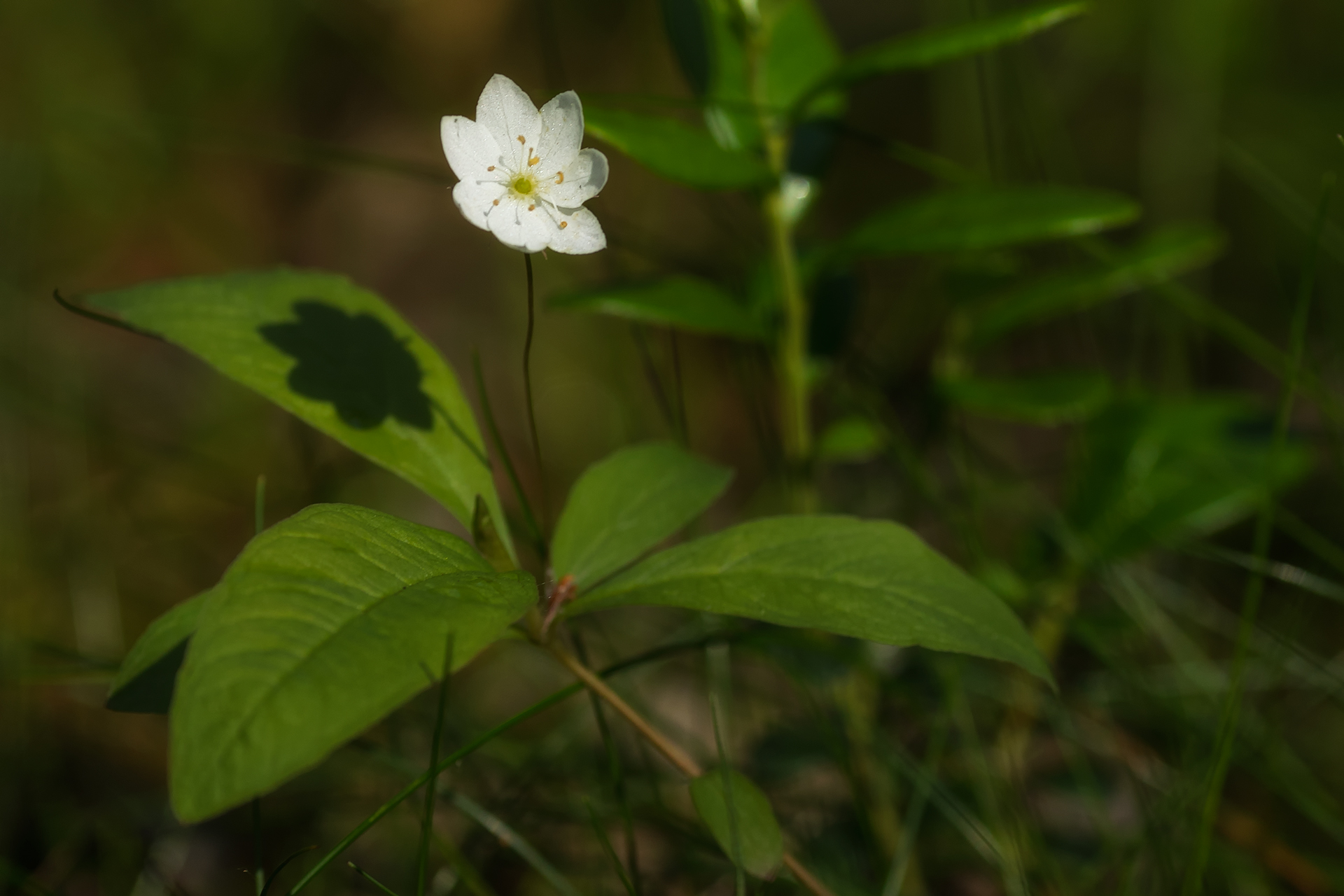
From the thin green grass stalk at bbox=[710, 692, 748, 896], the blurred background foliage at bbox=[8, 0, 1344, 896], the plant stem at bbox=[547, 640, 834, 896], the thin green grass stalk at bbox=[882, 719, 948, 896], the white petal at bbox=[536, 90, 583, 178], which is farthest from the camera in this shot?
the blurred background foliage at bbox=[8, 0, 1344, 896]

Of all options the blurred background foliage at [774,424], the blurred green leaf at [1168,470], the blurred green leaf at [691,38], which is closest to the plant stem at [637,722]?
the blurred background foliage at [774,424]

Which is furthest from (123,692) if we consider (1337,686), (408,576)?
(1337,686)

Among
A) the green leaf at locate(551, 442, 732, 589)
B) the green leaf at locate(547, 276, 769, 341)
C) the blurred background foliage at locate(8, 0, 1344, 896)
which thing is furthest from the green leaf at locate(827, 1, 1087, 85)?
the green leaf at locate(551, 442, 732, 589)

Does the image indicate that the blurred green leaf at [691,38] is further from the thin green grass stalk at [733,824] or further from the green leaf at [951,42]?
the thin green grass stalk at [733,824]

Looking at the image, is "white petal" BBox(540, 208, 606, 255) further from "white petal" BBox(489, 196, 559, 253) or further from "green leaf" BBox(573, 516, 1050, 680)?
"green leaf" BBox(573, 516, 1050, 680)

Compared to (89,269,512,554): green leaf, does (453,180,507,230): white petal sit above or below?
above

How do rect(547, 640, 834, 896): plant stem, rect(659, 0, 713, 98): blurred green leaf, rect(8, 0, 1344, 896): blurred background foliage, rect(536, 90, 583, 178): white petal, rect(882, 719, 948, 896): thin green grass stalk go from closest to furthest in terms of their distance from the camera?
rect(547, 640, 834, 896): plant stem → rect(536, 90, 583, 178): white petal → rect(882, 719, 948, 896): thin green grass stalk → rect(659, 0, 713, 98): blurred green leaf → rect(8, 0, 1344, 896): blurred background foliage

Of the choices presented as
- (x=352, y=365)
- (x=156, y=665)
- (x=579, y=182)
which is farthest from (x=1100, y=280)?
(x=156, y=665)

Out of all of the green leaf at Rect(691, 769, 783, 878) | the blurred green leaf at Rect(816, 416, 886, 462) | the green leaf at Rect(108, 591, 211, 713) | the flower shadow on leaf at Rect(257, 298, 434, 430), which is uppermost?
the flower shadow on leaf at Rect(257, 298, 434, 430)
